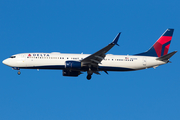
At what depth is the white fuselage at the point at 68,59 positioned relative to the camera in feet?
155

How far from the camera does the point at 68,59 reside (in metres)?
47.9

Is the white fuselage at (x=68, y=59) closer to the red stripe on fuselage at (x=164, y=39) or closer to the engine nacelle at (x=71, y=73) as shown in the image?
the engine nacelle at (x=71, y=73)

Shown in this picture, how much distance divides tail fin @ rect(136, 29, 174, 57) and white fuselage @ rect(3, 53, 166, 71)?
184cm

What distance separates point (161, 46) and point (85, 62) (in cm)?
1462

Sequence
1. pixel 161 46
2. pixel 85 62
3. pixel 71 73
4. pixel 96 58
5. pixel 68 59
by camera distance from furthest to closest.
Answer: pixel 161 46
pixel 71 73
pixel 68 59
pixel 85 62
pixel 96 58

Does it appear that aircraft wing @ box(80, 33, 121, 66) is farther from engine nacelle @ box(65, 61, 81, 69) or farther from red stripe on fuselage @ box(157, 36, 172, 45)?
red stripe on fuselage @ box(157, 36, 172, 45)

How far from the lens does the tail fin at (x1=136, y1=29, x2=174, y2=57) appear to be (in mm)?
52125

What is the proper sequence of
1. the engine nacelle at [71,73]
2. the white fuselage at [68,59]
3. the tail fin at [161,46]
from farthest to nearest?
the tail fin at [161,46] → the engine nacelle at [71,73] → the white fuselage at [68,59]

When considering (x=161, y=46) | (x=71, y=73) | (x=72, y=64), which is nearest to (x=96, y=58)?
(x=72, y=64)

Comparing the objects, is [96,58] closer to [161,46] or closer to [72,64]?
[72,64]

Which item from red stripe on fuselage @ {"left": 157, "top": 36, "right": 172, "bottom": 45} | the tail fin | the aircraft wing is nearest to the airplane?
the aircraft wing

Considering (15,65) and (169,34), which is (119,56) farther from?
(15,65)

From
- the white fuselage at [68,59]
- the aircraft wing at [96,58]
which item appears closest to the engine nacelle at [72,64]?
the aircraft wing at [96,58]

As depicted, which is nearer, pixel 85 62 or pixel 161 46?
pixel 85 62
